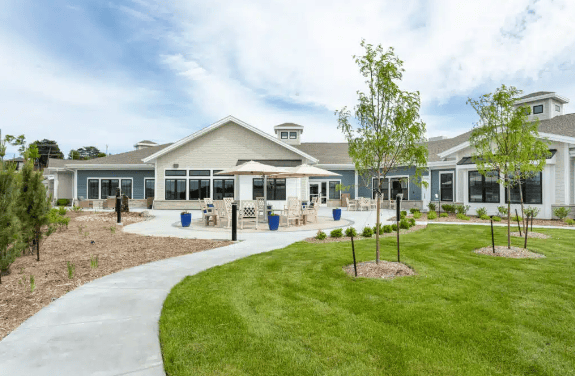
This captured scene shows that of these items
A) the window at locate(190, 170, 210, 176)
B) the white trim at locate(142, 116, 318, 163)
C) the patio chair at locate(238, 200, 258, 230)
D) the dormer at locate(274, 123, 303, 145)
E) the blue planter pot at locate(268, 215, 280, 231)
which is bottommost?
the blue planter pot at locate(268, 215, 280, 231)

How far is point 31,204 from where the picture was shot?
6945 mm

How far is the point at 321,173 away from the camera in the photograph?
14.2 metres

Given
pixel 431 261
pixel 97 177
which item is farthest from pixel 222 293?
pixel 97 177

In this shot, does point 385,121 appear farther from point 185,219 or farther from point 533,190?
point 533,190

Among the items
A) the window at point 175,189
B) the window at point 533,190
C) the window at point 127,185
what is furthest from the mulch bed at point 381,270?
the window at point 127,185

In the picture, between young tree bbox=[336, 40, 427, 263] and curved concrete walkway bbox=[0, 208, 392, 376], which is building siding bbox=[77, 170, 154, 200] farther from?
young tree bbox=[336, 40, 427, 263]

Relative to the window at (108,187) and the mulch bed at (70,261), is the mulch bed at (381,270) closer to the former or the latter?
the mulch bed at (70,261)

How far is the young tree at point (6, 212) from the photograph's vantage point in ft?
16.9

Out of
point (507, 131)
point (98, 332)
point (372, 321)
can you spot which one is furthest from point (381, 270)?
point (507, 131)

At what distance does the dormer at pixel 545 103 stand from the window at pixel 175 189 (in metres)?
22.4

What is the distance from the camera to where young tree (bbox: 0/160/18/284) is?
5.14m

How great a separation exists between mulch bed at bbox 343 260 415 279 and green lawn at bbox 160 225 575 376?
23cm

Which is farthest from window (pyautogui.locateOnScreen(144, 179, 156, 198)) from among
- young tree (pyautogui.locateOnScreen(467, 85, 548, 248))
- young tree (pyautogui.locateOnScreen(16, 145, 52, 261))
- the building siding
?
young tree (pyautogui.locateOnScreen(467, 85, 548, 248))

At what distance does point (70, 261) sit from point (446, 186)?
66.5 feet
